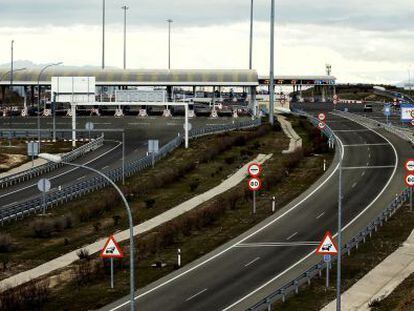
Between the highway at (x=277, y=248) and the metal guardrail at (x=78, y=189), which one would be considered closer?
the highway at (x=277, y=248)

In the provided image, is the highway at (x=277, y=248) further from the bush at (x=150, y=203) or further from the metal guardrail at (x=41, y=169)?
the metal guardrail at (x=41, y=169)

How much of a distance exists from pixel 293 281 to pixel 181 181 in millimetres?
38970

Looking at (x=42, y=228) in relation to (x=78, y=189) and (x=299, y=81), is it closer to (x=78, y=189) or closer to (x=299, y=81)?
(x=78, y=189)

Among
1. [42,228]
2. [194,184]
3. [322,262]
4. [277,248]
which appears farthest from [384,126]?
[322,262]

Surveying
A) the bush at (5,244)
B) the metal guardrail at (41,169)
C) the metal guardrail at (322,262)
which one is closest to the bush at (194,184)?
the metal guardrail at (41,169)

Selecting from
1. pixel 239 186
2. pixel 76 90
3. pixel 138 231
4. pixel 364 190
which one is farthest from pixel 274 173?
pixel 76 90

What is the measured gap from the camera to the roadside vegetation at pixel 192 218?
42031mm

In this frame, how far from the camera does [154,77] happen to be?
139625mm

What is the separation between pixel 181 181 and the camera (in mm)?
77625

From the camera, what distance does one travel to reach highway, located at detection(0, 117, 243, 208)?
238ft

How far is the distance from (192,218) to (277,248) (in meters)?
9.64

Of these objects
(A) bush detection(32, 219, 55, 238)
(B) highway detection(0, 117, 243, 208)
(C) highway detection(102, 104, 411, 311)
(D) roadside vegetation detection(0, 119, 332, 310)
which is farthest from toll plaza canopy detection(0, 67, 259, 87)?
(A) bush detection(32, 219, 55, 238)

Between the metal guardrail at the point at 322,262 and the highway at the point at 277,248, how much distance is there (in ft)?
3.19

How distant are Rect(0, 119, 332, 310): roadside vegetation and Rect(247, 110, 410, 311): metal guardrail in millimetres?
7496
